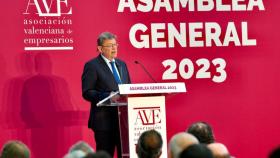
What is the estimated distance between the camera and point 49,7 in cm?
694

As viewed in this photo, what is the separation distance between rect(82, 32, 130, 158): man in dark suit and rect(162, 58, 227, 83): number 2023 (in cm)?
144

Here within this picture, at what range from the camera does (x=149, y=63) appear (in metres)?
7.18

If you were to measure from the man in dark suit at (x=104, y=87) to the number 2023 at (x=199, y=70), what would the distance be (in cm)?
144

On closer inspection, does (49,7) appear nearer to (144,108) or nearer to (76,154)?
(144,108)

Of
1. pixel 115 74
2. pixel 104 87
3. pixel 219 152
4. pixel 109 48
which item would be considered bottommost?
pixel 219 152

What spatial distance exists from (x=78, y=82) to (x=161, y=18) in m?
1.13

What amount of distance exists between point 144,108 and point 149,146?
4.89 ft

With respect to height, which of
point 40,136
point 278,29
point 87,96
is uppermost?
point 278,29

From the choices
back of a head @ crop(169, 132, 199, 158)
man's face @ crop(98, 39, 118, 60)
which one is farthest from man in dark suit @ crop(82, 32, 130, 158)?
back of a head @ crop(169, 132, 199, 158)

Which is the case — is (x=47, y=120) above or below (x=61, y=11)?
below

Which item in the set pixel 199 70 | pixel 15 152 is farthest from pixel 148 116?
pixel 199 70

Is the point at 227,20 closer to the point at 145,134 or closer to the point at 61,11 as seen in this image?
the point at 61,11

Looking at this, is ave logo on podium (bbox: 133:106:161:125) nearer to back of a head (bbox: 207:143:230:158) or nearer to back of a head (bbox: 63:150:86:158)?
back of a head (bbox: 63:150:86:158)

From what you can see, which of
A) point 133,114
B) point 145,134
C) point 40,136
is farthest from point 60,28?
point 145,134
